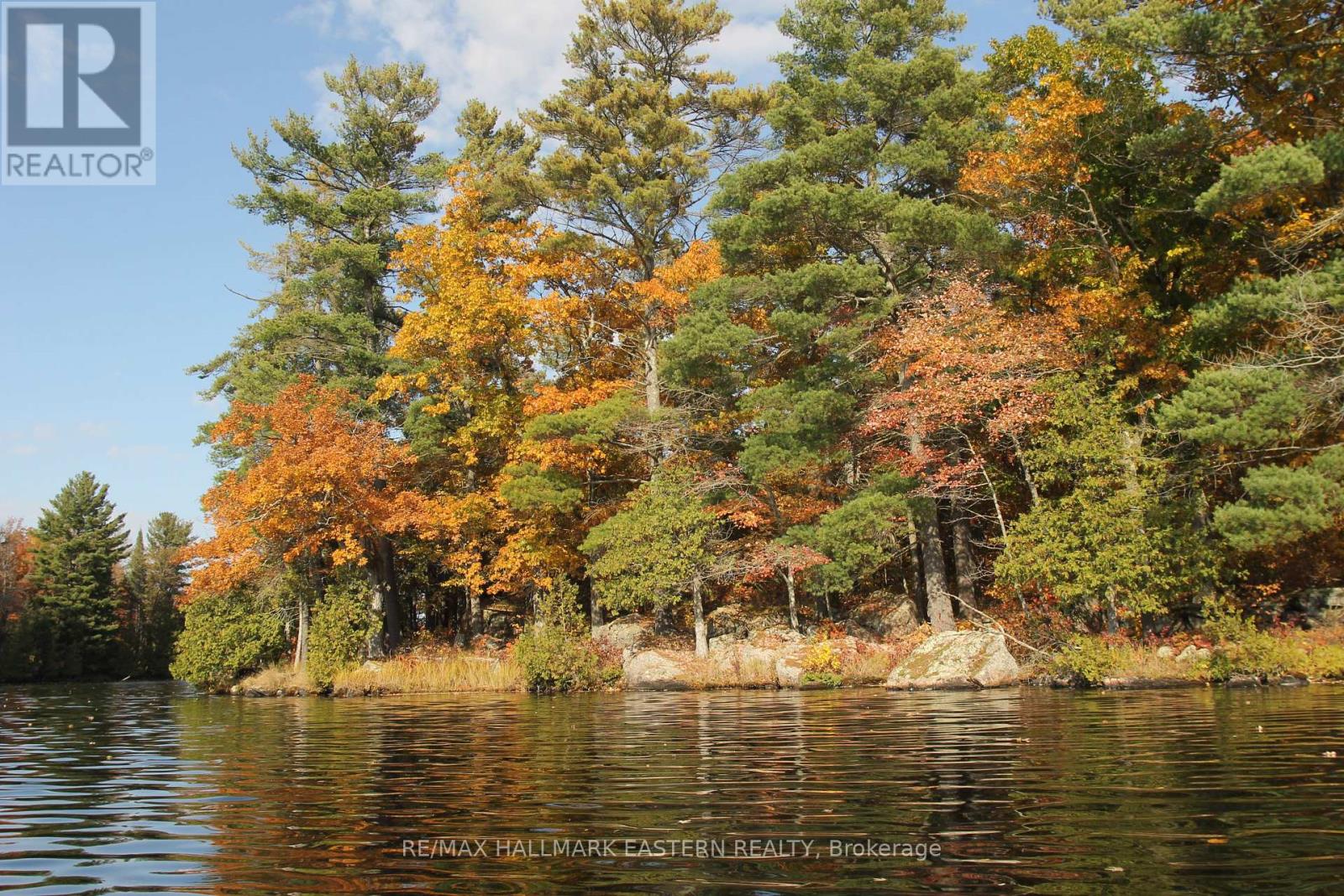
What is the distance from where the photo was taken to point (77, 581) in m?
54.9

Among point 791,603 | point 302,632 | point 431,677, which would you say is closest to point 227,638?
point 302,632

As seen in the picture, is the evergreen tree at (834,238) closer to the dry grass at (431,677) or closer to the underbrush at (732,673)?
the underbrush at (732,673)

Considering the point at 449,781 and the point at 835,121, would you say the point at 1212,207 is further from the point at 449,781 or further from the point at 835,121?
the point at 449,781

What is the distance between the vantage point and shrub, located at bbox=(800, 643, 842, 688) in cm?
2139

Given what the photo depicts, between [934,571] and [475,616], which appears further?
[475,616]

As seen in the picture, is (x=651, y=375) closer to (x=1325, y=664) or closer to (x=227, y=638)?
(x=227, y=638)

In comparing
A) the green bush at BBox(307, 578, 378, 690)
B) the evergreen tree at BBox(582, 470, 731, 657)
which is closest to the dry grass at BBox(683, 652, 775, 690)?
the evergreen tree at BBox(582, 470, 731, 657)

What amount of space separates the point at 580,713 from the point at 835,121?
1960 centimetres

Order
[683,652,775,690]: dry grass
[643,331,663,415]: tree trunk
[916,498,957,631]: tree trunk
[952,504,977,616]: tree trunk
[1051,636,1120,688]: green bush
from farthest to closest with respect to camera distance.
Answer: [643,331,663,415]: tree trunk → [952,504,977,616]: tree trunk → [916,498,957,631]: tree trunk → [683,652,775,690]: dry grass → [1051,636,1120,688]: green bush

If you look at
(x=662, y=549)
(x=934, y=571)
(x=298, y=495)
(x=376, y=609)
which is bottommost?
(x=376, y=609)

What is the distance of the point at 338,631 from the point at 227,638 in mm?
6328

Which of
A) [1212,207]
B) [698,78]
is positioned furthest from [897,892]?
[698,78]

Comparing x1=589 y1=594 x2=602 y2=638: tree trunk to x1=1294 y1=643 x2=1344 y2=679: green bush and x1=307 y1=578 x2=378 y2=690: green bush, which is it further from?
x1=1294 y1=643 x2=1344 y2=679: green bush

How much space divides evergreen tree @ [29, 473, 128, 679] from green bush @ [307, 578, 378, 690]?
113 feet
